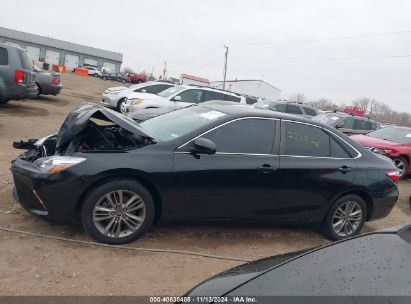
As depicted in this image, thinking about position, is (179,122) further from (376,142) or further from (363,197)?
(376,142)

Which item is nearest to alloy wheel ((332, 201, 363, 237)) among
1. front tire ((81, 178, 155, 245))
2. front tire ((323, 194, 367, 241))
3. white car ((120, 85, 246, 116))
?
front tire ((323, 194, 367, 241))

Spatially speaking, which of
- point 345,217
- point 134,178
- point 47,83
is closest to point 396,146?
point 345,217

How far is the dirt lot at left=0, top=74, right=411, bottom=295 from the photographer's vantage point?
10.7 ft

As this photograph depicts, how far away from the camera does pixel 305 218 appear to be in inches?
190

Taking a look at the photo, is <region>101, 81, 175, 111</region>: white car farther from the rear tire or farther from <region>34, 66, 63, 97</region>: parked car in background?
the rear tire

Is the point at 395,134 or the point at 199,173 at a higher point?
the point at 395,134

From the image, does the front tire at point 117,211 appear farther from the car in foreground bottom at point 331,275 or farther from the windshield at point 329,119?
the windshield at point 329,119

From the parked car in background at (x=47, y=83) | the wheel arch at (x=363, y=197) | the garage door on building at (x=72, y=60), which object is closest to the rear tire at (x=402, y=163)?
Result: the wheel arch at (x=363, y=197)

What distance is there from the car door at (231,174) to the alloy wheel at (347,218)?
42.8 inches

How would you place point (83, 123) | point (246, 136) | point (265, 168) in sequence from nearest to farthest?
point (83, 123)
point (265, 168)
point (246, 136)

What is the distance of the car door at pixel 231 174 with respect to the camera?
4.16 m

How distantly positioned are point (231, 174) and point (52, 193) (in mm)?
1847

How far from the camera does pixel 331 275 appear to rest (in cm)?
206

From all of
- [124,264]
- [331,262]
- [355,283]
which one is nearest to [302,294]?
[355,283]
